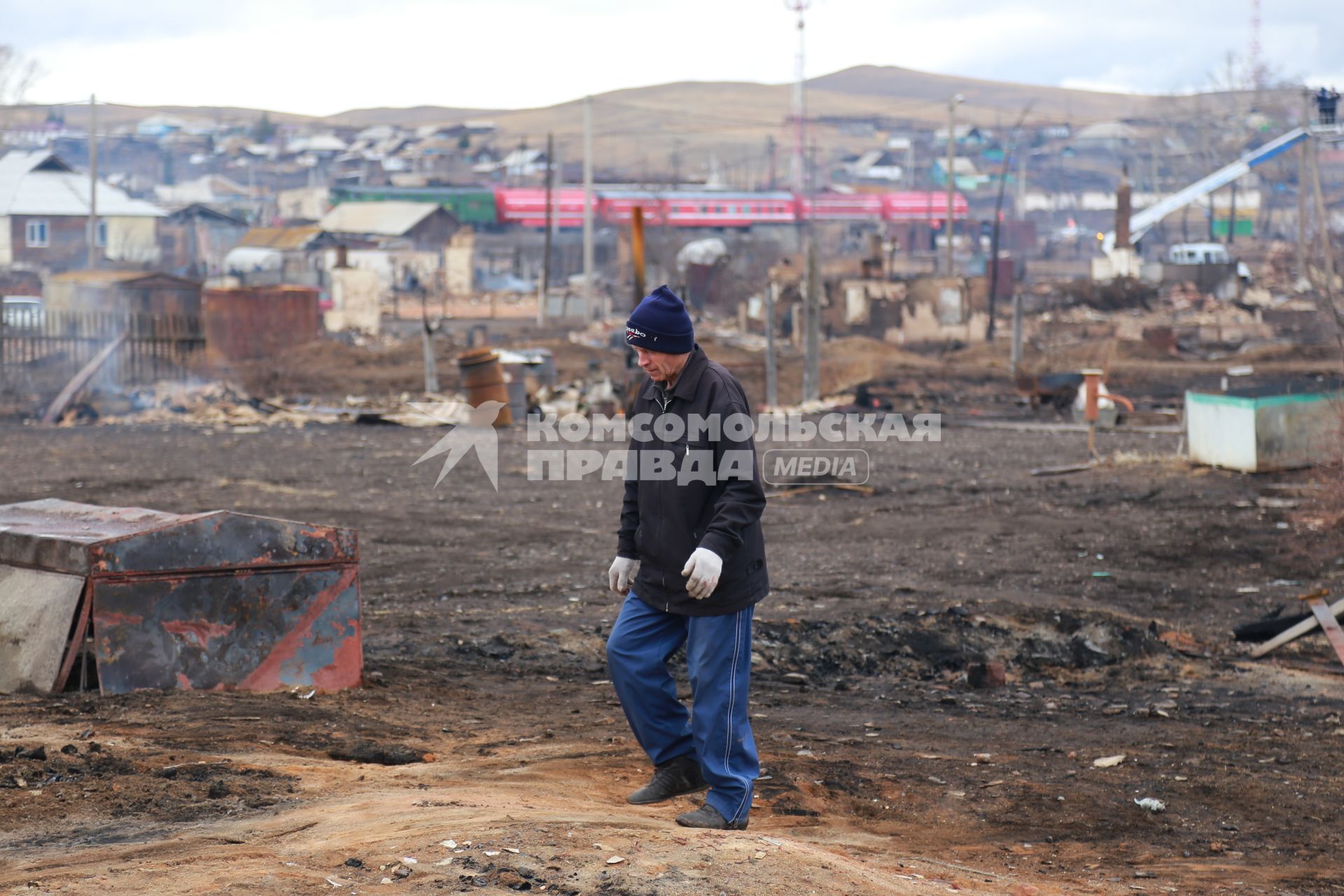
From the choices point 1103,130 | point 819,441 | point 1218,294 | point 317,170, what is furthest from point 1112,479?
point 1103,130

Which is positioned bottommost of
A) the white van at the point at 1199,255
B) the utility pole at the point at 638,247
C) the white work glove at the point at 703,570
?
the white work glove at the point at 703,570

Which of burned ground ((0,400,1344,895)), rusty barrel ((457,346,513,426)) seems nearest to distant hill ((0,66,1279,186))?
rusty barrel ((457,346,513,426))

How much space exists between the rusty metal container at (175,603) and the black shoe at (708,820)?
2.42 m

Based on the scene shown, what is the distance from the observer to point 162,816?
4.30 metres

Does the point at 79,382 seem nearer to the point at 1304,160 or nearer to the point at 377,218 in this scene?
the point at 1304,160

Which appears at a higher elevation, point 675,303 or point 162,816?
point 675,303

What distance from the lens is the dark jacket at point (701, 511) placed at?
4340 millimetres

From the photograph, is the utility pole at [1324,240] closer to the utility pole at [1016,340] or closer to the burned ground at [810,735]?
the burned ground at [810,735]

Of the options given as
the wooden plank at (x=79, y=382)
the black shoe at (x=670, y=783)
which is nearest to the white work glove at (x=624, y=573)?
the black shoe at (x=670, y=783)

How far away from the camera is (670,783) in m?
4.69

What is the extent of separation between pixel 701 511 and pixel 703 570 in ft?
0.90

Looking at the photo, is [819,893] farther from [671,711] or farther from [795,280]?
[795,280]

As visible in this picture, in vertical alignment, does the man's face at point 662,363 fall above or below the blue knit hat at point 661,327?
below

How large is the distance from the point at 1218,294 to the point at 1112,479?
37.2 meters
